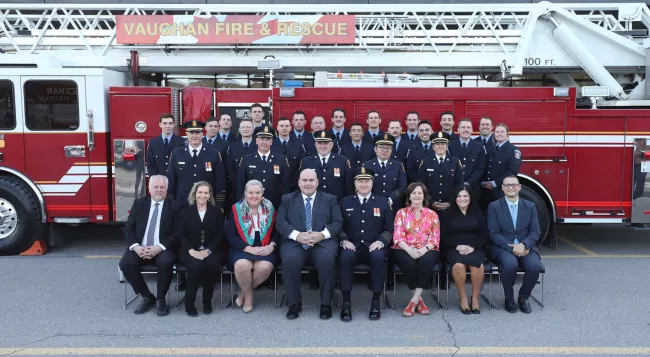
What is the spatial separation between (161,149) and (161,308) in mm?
2189

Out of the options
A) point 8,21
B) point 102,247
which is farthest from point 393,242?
point 8,21

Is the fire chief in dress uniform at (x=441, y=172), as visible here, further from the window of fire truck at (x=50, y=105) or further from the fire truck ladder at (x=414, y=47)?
the window of fire truck at (x=50, y=105)

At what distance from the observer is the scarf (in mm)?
5301

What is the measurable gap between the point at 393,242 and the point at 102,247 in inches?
175

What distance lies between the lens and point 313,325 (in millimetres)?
4855

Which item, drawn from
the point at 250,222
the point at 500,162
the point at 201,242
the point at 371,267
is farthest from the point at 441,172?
the point at 201,242

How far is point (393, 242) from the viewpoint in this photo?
5395 millimetres

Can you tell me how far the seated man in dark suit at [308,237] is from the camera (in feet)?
16.5

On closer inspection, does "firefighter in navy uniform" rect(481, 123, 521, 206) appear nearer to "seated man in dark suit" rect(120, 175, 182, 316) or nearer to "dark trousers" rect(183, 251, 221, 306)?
"dark trousers" rect(183, 251, 221, 306)

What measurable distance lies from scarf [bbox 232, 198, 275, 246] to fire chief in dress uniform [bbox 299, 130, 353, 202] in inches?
34.5

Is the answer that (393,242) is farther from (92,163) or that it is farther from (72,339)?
(92,163)

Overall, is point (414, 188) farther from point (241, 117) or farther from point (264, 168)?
point (241, 117)

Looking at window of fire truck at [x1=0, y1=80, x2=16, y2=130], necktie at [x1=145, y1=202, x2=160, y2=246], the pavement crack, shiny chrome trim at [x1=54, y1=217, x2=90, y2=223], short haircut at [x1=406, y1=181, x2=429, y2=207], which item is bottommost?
the pavement crack

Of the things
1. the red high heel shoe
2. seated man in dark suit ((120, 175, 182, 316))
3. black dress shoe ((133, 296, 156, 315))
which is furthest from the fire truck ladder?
the red high heel shoe
